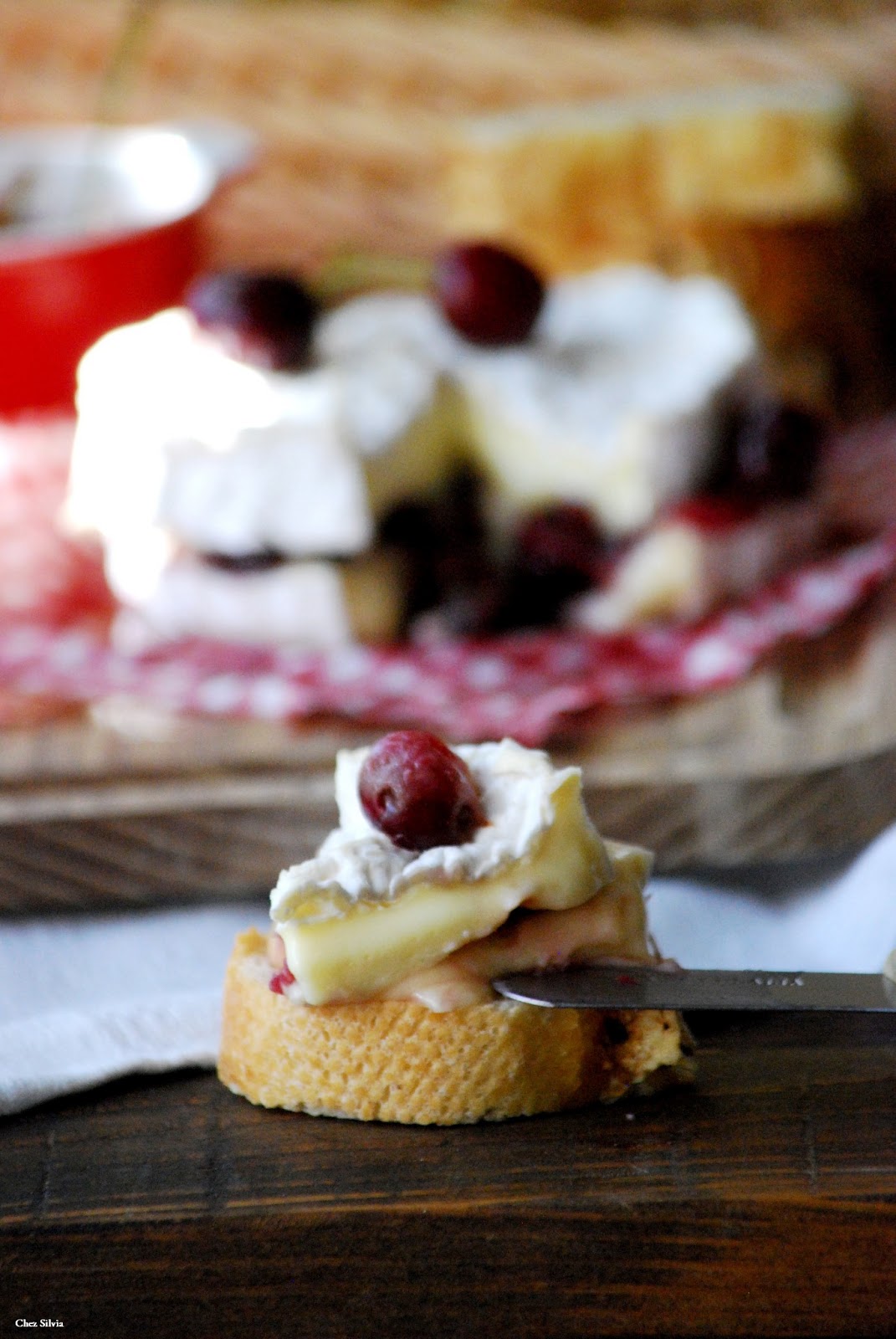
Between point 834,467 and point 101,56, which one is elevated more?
point 101,56

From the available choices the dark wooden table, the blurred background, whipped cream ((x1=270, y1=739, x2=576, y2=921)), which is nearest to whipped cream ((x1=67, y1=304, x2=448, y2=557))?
the blurred background

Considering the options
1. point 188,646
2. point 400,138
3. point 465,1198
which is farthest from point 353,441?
point 465,1198

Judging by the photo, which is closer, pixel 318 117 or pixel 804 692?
pixel 804 692

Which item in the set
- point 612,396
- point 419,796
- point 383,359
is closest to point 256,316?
point 383,359

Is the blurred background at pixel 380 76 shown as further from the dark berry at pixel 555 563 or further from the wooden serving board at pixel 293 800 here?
the wooden serving board at pixel 293 800

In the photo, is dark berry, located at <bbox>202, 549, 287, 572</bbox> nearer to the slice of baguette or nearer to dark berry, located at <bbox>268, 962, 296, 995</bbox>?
the slice of baguette

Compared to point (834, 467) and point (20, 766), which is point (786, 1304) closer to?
point (20, 766)

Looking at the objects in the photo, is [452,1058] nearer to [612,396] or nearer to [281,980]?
[281,980]
